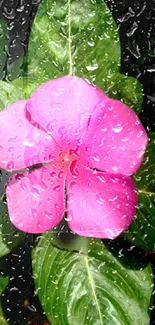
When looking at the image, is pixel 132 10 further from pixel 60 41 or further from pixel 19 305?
Answer: pixel 19 305

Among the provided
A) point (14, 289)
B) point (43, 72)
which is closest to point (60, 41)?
point (43, 72)

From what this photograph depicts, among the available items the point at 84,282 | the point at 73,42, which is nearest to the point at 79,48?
the point at 73,42

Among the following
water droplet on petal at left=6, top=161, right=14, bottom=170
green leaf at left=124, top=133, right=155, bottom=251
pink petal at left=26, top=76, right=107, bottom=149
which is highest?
pink petal at left=26, top=76, right=107, bottom=149

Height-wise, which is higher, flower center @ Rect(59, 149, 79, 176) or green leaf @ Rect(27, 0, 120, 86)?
green leaf @ Rect(27, 0, 120, 86)

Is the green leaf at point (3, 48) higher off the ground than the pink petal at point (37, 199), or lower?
higher
